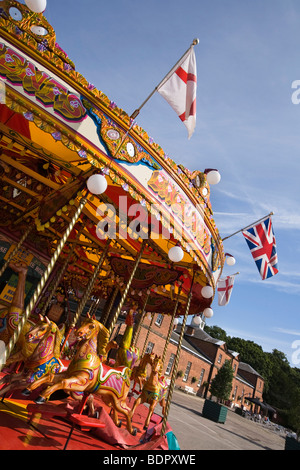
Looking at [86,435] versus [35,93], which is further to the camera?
[86,435]

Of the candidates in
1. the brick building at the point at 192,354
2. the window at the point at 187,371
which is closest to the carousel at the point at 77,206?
the brick building at the point at 192,354

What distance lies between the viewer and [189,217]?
5.33 meters

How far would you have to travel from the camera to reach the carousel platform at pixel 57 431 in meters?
3.40

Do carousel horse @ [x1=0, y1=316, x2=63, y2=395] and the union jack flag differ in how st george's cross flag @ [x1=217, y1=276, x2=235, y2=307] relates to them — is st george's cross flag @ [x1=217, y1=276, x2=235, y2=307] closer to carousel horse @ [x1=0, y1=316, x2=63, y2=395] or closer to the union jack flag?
the union jack flag

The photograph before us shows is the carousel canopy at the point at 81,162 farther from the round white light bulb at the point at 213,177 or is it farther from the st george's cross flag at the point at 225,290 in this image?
the st george's cross flag at the point at 225,290

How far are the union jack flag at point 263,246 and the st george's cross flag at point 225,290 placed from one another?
2756mm

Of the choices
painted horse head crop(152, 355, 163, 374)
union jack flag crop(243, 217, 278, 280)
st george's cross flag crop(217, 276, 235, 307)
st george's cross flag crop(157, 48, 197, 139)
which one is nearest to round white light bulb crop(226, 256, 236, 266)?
union jack flag crop(243, 217, 278, 280)

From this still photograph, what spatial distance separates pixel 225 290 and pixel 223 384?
95.4 ft

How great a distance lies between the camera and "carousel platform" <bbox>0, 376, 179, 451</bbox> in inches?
134

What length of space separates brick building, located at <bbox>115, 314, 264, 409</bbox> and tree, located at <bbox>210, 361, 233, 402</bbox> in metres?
1.67

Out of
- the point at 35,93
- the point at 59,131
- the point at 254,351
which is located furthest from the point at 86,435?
the point at 254,351

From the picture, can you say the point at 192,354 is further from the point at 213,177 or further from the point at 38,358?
the point at 38,358

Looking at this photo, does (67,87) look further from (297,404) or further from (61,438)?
(297,404)
